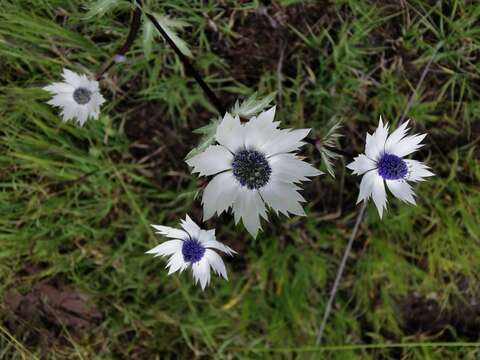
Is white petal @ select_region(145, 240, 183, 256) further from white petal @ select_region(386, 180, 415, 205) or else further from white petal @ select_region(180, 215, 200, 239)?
white petal @ select_region(386, 180, 415, 205)

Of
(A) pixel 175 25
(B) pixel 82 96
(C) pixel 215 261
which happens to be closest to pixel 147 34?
(A) pixel 175 25

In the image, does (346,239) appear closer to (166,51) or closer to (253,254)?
(253,254)

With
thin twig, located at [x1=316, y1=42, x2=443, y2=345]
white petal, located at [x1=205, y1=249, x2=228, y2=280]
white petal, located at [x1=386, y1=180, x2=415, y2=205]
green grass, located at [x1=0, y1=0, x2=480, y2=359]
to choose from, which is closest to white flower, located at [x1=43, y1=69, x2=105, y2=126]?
green grass, located at [x1=0, y1=0, x2=480, y2=359]

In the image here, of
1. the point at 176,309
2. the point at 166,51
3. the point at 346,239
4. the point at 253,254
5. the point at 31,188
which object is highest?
the point at 166,51

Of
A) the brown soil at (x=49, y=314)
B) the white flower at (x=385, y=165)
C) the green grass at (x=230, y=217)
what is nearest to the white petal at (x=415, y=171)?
the white flower at (x=385, y=165)

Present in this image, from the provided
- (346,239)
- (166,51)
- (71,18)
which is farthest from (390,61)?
(71,18)

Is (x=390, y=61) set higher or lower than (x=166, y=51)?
higher

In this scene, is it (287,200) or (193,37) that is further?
(193,37)
